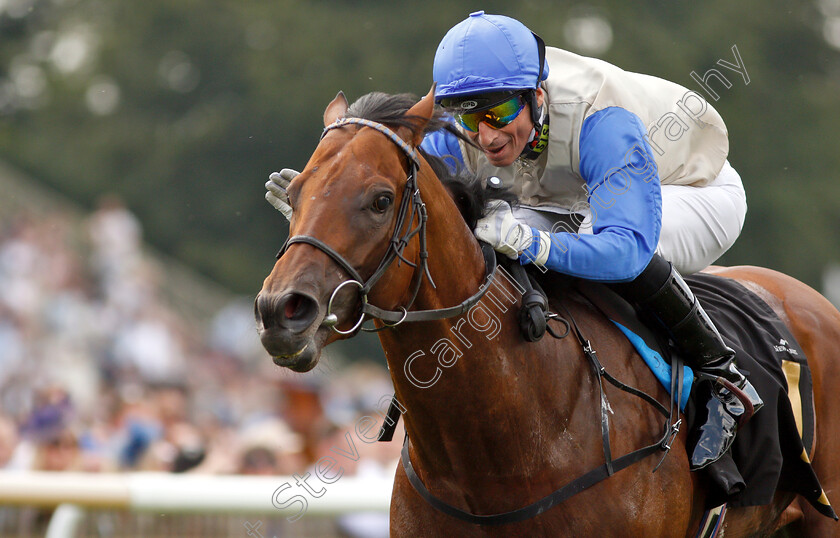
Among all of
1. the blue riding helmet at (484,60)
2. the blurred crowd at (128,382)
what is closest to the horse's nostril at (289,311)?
the blue riding helmet at (484,60)

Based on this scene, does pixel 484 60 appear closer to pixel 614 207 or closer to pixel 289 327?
pixel 614 207

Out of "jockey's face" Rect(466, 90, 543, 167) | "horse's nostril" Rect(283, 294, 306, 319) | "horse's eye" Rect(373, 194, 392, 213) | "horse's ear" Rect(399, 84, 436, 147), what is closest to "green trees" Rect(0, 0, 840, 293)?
"jockey's face" Rect(466, 90, 543, 167)

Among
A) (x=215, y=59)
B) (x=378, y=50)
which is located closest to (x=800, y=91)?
(x=378, y=50)

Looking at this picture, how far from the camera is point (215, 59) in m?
21.0

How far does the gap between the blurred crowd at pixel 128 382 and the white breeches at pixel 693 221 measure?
6.99 ft

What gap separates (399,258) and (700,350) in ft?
3.94

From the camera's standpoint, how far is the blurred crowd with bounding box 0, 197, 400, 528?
7.00 m

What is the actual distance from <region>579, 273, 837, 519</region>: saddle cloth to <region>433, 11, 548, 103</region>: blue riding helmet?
28.2 inches

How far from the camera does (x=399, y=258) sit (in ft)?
8.55

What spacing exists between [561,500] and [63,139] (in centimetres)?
2024

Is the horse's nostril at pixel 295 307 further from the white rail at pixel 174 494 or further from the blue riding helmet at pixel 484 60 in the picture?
the white rail at pixel 174 494

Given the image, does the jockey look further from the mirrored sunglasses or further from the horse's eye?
the horse's eye

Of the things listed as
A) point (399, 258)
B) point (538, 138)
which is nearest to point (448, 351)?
point (399, 258)

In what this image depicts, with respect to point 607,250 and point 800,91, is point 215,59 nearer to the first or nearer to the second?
point 800,91
